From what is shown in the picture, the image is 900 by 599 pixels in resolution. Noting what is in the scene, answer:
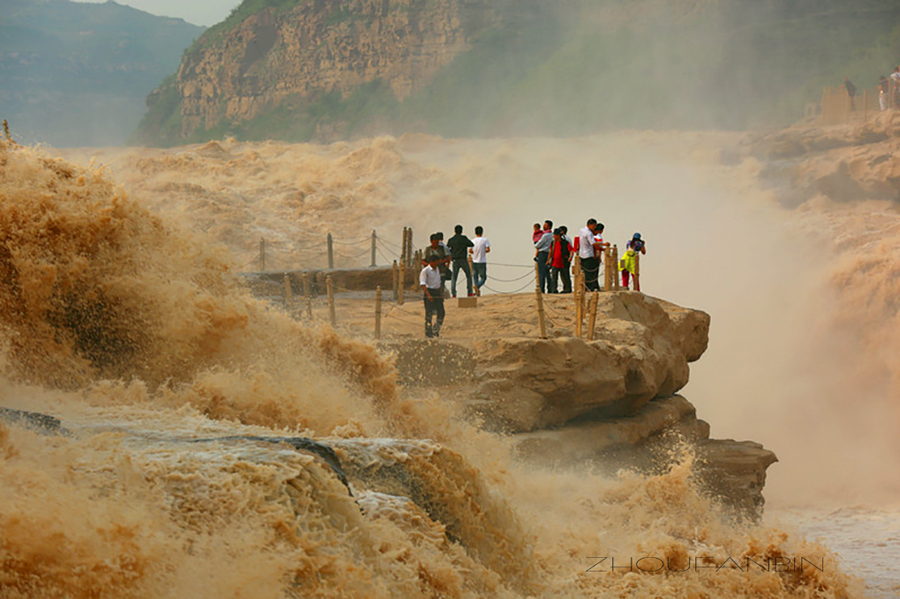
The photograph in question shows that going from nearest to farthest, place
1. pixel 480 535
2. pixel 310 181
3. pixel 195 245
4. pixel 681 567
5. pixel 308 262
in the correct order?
pixel 480 535, pixel 681 567, pixel 195 245, pixel 308 262, pixel 310 181

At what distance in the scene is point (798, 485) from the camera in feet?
71.7

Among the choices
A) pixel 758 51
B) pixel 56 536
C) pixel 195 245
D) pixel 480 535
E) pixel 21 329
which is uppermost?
pixel 758 51

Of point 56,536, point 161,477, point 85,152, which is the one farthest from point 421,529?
point 85,152

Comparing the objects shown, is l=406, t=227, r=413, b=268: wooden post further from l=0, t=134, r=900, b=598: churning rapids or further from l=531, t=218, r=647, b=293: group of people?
l=0, t=134, r=900, b=598: churning rapids

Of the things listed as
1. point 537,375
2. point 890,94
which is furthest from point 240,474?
point 890,94

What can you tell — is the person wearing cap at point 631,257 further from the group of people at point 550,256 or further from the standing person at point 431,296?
the standing person at point 431,296

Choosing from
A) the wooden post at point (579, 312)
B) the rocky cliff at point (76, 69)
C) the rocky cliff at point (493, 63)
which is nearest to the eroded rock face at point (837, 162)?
the rocky cliff at point (493, 63)

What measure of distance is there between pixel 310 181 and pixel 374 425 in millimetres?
24477

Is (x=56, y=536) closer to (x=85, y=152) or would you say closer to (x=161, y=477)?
(x=161, y=477)

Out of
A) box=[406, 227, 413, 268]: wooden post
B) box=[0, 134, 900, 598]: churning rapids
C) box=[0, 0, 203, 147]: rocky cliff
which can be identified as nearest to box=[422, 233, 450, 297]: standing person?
box=[0, 134, 900, 598]: churning rapids

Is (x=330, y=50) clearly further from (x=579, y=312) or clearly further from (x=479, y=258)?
(x=579, y=312)

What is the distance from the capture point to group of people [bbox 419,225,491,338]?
35.9ft

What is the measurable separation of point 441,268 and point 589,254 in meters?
2.02

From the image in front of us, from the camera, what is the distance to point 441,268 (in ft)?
41.9
